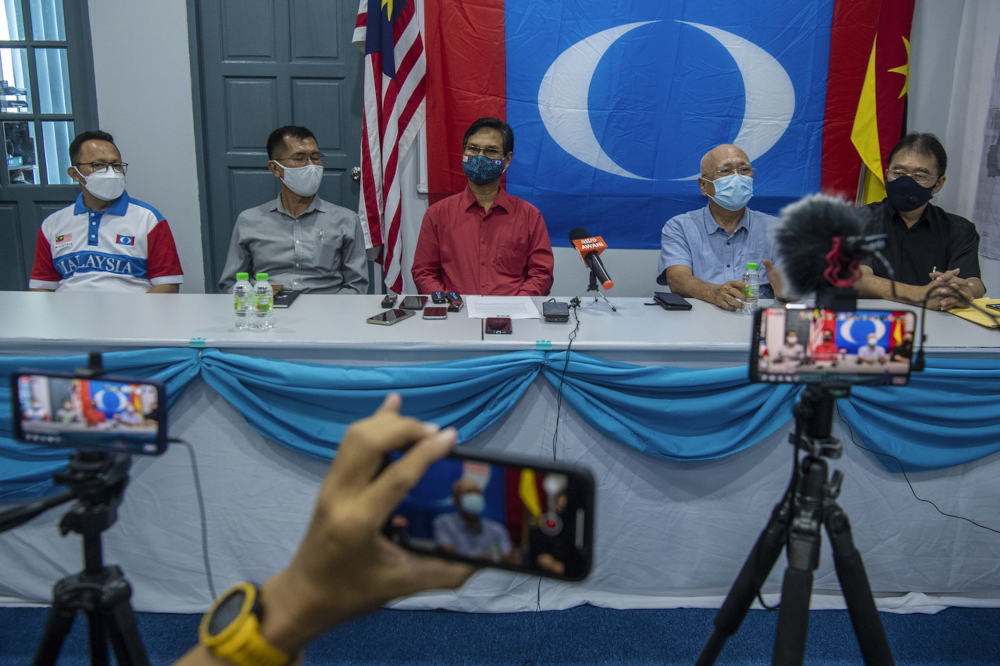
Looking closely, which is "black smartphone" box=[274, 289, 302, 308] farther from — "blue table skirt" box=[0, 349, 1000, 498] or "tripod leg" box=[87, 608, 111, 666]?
"tripod leg" box=[87, 608, 111, 666]

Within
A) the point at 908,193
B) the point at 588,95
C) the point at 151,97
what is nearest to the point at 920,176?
the point at 908,193

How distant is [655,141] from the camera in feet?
11.1

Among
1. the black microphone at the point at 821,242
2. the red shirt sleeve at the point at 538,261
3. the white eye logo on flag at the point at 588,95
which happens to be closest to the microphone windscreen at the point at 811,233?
the black microphone at the point at 821,242

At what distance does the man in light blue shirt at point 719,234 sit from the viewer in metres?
2.68

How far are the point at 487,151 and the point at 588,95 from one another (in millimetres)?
816

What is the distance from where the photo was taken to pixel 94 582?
930mm

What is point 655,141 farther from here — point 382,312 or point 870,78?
point 382,312

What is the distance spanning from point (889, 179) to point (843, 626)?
1671 mm

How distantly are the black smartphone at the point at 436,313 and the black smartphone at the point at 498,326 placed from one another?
0.18m

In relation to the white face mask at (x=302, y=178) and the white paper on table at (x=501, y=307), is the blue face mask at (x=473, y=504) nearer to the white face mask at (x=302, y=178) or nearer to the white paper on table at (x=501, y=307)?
the white paper on table at (x=501, y=307)

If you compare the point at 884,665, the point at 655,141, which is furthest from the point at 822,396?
the point at 655,141

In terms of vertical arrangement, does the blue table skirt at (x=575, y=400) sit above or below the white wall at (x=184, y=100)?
below

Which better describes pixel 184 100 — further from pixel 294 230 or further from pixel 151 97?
pixel 294 230

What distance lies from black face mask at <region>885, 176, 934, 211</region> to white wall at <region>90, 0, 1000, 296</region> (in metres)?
1.05
